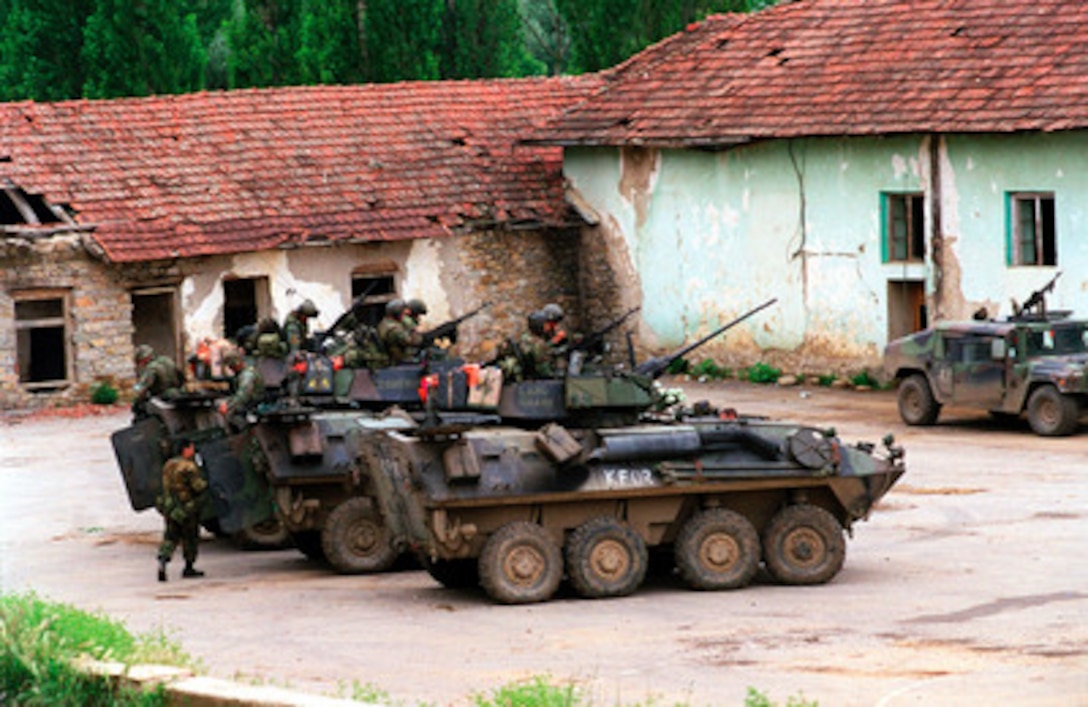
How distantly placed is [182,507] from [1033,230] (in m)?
15.7

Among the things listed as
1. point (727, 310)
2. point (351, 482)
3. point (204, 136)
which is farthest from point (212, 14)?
point (351, 482)

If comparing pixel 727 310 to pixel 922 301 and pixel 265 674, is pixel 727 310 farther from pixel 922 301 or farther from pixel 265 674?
pixel 265 674

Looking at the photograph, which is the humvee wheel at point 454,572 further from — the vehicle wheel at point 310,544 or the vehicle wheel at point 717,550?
the vehicle wheel at point 310,544

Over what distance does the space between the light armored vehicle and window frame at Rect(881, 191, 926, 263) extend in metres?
3.87

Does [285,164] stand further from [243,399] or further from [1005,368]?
[243,399]

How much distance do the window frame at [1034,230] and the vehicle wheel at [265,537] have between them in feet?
43.8

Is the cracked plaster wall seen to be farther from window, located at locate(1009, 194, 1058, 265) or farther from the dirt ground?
the dirt ground

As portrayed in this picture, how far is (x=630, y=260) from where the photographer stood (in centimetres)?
3866

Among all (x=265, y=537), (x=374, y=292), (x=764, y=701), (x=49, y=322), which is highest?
(x=374, y=292)

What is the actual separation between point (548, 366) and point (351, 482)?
225 centimetres

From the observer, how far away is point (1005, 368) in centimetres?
2991

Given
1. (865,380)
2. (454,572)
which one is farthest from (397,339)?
(865,380)

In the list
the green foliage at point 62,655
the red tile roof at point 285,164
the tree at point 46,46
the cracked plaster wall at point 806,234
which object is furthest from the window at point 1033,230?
the tree at point 46,46

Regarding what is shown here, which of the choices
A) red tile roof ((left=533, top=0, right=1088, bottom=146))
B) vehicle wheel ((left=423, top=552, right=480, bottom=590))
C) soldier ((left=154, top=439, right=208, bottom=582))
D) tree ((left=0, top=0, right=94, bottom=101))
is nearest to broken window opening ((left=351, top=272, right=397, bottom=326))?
red tile roof ((left=533, top=0, right=1088, bottom=146))
